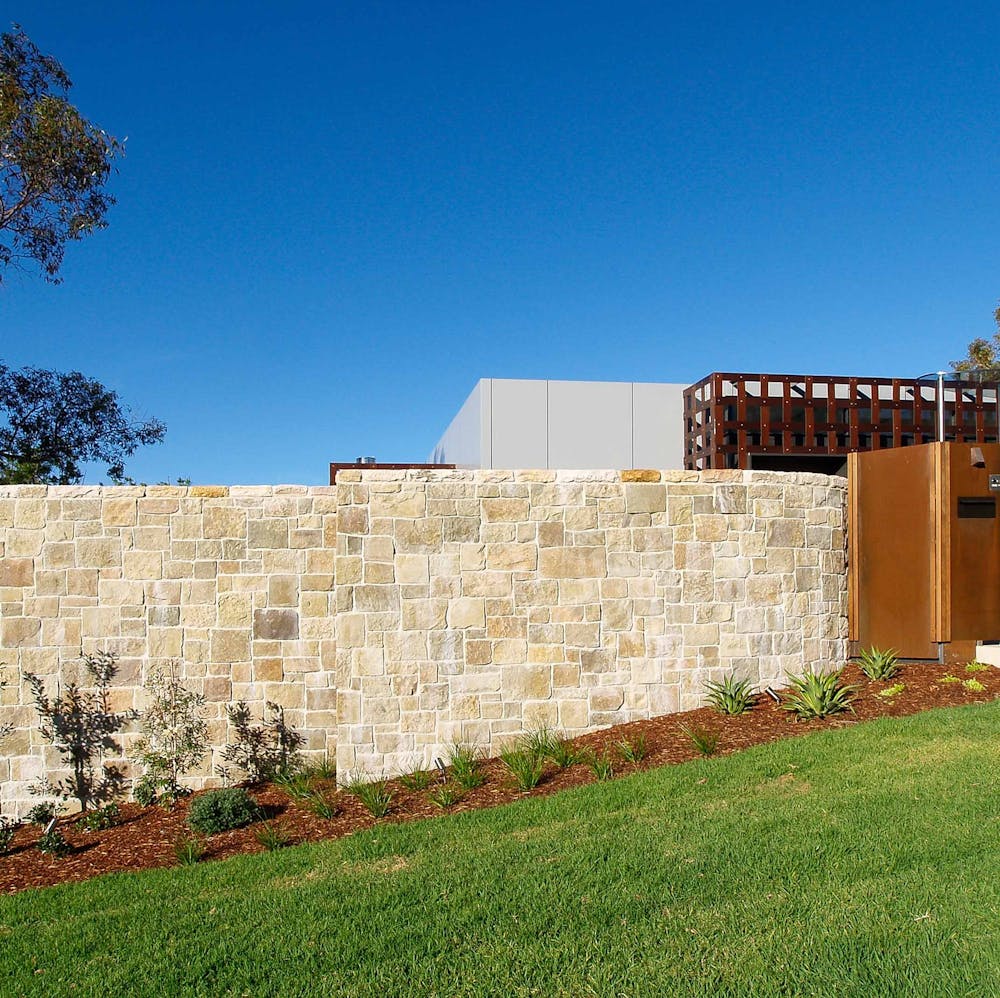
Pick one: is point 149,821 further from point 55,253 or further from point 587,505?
point 55,253

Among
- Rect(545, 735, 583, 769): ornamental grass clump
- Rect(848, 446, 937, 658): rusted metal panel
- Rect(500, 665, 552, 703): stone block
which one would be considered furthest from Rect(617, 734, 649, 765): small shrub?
Rect(848, 446, 937, 658): rusted metal panel

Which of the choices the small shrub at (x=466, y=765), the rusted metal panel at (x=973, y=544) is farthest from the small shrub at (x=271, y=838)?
the rusted metal panel at (x=973, y=544)

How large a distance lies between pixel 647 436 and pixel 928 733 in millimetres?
17585

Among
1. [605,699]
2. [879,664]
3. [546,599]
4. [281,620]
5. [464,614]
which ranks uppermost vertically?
[546,599]

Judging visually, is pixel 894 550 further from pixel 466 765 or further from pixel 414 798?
pixel 414 798

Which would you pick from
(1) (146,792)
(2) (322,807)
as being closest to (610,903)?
(2) (322,807)

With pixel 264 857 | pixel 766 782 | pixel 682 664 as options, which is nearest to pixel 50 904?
pixel 264 857

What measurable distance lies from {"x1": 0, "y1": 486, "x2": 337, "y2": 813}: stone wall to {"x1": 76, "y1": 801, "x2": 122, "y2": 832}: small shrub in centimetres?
90

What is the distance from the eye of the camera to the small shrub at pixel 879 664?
8688 millimetres

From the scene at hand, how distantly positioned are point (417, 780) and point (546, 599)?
7.06ft

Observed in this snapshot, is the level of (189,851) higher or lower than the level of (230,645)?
lower

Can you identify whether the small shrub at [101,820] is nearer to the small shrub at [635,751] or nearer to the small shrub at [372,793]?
the small shrub at [372,793]

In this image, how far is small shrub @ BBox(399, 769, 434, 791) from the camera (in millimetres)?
7488

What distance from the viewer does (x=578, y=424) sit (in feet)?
78.3
